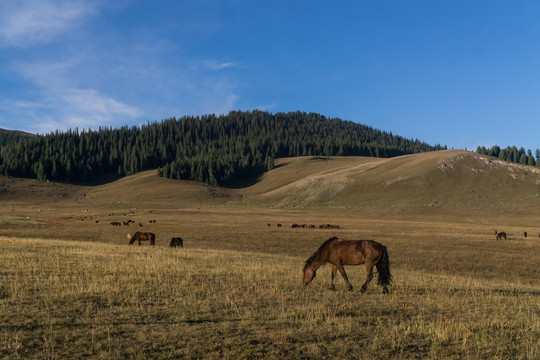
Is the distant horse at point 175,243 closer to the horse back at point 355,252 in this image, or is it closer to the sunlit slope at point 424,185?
the horse back at point 355,252

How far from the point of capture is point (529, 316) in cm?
1048

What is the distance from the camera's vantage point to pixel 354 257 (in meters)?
13.3

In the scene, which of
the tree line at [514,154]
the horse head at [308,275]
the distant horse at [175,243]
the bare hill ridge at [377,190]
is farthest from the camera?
the tree line at [514,154]

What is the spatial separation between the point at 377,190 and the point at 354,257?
95.1 meters

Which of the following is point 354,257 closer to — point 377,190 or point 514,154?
point 377,190

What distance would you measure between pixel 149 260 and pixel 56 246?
8996 millimetres

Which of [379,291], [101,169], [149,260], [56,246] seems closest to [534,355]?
[379,291]

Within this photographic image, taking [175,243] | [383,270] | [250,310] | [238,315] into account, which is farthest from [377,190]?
[238,315]

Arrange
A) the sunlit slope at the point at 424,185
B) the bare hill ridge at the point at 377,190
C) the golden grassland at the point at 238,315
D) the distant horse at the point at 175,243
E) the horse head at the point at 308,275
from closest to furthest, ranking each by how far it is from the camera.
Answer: the golden grassland at the point at 238,315 → the horse head at the point at 308,275 → the distant horse at the point at 175,243 → the sunlit slope at the point at 424,185 → the bare hill ridge at the point at 377,190

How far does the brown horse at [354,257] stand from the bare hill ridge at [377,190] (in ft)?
268

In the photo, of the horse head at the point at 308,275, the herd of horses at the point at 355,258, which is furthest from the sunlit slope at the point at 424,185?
the horse head at the point at 308,275

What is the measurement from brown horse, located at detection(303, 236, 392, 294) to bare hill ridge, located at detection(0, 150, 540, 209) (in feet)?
268

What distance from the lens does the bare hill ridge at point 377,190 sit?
9412 centimetres

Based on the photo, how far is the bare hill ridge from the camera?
309 feet
